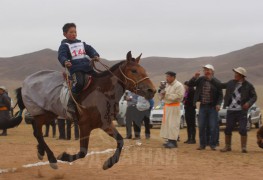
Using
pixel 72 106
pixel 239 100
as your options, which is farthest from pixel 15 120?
pixel 239 100

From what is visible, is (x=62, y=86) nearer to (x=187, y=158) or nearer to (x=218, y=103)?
(x=187, y=158)

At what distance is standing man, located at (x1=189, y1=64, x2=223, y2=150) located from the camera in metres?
14.0

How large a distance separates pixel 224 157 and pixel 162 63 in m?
175

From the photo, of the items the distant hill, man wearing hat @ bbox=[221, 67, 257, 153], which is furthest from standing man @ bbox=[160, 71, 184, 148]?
the distant hill

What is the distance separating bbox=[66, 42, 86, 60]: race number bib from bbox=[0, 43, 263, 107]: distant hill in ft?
375

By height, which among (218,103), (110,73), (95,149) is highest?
(110,73)

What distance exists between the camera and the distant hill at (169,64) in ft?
446

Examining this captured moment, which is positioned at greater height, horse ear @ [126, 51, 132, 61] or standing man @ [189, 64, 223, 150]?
horse ear @ [126, 51, 132, 61]

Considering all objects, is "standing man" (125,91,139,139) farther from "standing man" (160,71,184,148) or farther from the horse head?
the horse head

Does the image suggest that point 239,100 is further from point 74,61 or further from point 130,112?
point 74,61

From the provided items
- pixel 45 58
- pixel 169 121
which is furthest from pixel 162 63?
pixel 169 121

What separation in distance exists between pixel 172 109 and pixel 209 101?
123 cm

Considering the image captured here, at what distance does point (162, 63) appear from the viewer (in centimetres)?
18638

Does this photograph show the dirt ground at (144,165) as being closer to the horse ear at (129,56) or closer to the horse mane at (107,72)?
the horse mane at (107,72)
